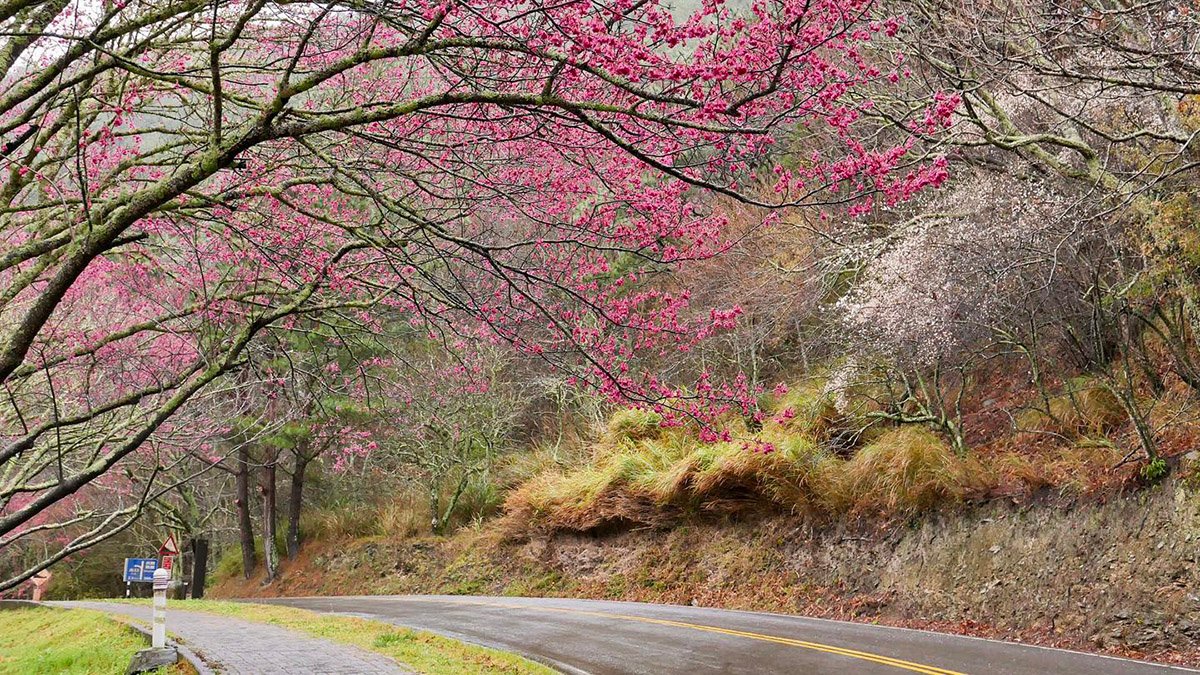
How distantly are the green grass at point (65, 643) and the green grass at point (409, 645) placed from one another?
1.99 metres

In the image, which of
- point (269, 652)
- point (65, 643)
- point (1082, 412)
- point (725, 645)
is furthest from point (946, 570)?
point (65, 643)

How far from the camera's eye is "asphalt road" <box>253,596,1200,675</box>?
8531 mm

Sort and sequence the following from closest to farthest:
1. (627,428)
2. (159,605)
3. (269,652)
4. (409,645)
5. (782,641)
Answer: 1. (159,605)
2. (269,652)
3. (409,645)
4. (782,641)
5. (627,428)

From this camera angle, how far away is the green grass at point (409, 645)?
8.24 m

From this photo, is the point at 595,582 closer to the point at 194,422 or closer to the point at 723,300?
the point at 723,300

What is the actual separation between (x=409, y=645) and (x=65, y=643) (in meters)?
8.33

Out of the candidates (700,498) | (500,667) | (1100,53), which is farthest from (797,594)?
(1100,53)

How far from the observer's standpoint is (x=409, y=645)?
388 inches

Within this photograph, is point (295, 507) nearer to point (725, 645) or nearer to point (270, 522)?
point (270, 522)

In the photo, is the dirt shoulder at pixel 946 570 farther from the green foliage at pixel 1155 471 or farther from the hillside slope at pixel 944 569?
the green foliage at pixel 1155 471

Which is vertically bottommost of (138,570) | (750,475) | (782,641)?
(138,570)

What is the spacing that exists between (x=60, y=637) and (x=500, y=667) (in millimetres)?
11606

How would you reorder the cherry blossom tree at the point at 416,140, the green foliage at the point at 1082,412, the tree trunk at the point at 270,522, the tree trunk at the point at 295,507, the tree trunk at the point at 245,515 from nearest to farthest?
the cherry blossom tree at the point at 416,140, the green foliage at the point at 1082,412, the tree trunk at the point at 270,522, the tree trunk at the point at 295,507, the tree trunk at the point at 245,515

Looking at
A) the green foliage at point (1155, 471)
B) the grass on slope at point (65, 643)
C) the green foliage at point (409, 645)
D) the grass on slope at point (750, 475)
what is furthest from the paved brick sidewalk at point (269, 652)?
the green foliage at point (1155, 471)
